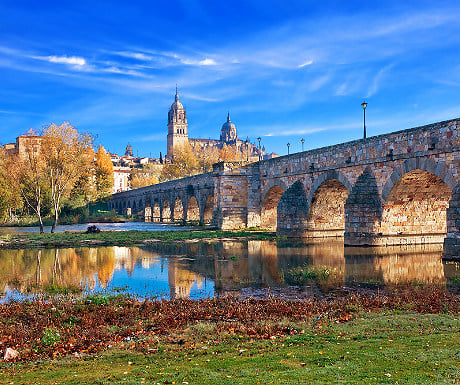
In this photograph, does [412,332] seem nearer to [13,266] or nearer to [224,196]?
[13,266]

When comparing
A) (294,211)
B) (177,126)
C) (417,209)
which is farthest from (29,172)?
(177,126)

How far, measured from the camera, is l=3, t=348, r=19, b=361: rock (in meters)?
6.87

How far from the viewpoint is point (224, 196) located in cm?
3684

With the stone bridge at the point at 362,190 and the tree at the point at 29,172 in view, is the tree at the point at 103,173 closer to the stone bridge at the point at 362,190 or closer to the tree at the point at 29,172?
the tree at the point at 29,172

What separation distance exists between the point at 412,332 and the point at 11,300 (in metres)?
8.97

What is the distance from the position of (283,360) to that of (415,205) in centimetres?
1897

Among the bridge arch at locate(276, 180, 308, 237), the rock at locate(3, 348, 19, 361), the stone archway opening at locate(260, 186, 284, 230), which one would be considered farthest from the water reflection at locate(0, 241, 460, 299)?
the stone archway opening at locate(260, 186, 284, 230)

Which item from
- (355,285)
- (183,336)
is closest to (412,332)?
(183,336)

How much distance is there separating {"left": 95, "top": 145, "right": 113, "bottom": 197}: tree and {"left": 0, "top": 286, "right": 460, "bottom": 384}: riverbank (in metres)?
63.5

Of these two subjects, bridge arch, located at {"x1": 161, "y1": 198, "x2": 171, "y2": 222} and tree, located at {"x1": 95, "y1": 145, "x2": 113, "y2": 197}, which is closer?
bridge arch, located at {"x1": 161, "y1": 198, "x2": 171, "y2": 222}

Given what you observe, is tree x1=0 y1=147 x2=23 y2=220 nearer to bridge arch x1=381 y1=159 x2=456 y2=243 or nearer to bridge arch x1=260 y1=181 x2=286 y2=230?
bridge arch x1=260 y1=181 x2=286 y2=230

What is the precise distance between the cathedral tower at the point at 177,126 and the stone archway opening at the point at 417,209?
165 metres

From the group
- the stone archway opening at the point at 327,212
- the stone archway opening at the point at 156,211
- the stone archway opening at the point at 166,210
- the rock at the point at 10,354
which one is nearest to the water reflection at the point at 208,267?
the stone archway opening at the point at 327,212

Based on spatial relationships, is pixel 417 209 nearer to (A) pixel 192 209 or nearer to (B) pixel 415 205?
(B) pixel 415 205
